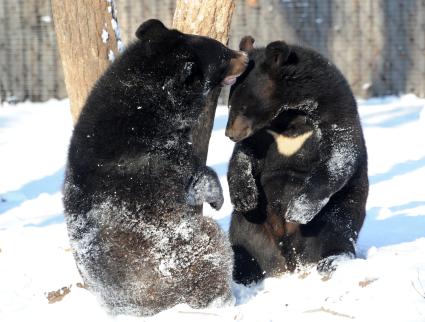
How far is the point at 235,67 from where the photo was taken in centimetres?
576

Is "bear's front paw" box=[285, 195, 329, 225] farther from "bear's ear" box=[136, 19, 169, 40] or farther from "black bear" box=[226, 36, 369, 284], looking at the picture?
"bear's ear" box=[136, 19, 169, 40]

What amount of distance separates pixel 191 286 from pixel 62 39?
2.62 m

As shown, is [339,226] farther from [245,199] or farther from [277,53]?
[277,53]

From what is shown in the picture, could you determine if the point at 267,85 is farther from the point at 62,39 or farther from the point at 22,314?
the point at 22,314

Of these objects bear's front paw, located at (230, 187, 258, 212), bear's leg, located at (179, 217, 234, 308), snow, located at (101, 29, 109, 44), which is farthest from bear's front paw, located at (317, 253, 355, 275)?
snow, located at (101, 29, 109, 44)

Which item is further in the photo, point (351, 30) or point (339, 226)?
point (351, 30)

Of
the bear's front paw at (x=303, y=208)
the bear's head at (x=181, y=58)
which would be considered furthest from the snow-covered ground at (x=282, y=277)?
the bear's head at (x=181, y=58)

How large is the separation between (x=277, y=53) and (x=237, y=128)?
569 millimetres

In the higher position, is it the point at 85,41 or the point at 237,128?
the point at 85,41

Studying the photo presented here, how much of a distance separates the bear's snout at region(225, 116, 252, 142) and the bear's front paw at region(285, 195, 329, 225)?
0.55 meters

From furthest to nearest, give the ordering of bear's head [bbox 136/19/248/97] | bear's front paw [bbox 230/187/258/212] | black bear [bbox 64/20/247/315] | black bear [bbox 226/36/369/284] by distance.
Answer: bear's front paw [bbox 230/187/258/212] → black bear [bbox 226/36/369/284] → bear's head [bbox 136/19/248/97] → black bear [bbox 64/20/247/315]

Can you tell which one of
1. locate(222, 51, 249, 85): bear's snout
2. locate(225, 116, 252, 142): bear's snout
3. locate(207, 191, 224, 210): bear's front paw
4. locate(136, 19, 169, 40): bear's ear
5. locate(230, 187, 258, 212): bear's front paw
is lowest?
locate(230, 187, 258, 212): bear's front paw

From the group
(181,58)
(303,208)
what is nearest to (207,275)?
(303,208)

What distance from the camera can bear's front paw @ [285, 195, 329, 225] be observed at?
5.81m
